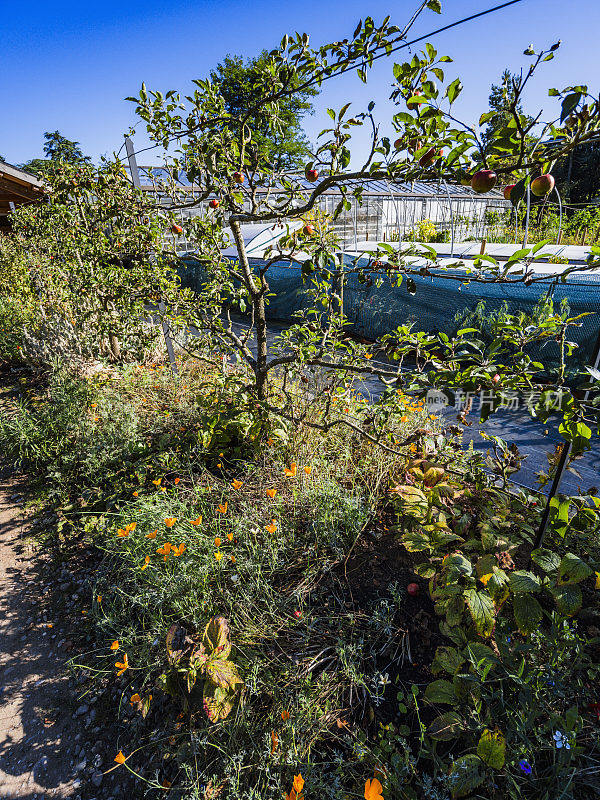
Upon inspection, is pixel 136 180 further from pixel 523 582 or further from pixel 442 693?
pixel 442 693

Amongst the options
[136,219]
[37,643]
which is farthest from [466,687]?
[136,219]

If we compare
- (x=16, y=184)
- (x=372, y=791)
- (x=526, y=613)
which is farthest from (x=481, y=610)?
(x=16, y=184)

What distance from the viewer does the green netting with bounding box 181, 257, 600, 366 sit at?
4.79 metres

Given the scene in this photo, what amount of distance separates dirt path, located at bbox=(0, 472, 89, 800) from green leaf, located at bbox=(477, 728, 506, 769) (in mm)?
1433

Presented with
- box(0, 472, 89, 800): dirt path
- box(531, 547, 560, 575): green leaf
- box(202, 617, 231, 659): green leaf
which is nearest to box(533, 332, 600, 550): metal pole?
box(531, 547, 560, 575): green leaf

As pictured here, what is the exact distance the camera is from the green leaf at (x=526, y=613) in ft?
4.57

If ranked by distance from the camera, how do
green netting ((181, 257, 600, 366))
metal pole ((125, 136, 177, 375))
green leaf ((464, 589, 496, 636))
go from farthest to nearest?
green netting ((181, 257, 600, 366)) < metal pole ((125, 136, 177, 375)) < green leaf ((464, 589, 496, 636))

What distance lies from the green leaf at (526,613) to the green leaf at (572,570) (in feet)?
0.40

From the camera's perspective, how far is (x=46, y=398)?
14.2ft

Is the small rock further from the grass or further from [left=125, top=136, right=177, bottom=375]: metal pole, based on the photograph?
[left=125, top=136, right=177, bottom=375]: metal pole

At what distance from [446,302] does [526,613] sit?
202 inches

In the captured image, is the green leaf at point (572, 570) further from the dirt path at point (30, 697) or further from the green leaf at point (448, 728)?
the dirt path at point (30, 697)

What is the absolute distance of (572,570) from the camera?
4.60 ft

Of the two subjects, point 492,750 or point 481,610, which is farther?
point 481,610
